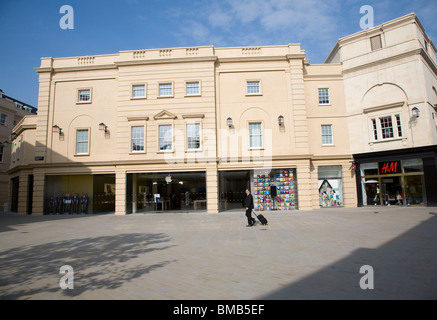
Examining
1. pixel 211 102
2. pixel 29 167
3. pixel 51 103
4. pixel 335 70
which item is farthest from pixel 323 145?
pixel 29 167

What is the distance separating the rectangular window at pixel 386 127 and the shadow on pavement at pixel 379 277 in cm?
1512

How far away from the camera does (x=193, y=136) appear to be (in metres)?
20.2

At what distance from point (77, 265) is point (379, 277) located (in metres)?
6.62

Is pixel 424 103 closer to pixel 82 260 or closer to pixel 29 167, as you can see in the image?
pixel 82 260

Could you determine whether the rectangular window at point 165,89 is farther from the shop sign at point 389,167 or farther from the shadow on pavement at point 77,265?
the shop sign at point 389,167

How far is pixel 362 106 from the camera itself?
21391mm

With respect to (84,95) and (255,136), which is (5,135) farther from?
(255,136)

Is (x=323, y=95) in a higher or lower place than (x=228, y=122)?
higher

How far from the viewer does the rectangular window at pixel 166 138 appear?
66.5 feet

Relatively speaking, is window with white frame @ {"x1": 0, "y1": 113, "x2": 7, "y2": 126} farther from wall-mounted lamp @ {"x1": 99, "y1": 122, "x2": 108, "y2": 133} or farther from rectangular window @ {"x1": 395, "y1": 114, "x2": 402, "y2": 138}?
rectangular window @ {"x1": 395, "y1": 114, "x2": 402, "y2": 138}

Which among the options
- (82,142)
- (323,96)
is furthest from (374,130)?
(82,142)

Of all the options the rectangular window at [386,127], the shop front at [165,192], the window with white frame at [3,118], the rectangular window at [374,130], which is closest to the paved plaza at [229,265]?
the shop front at [165,192]

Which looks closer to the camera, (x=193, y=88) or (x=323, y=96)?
(x=193, y=88)

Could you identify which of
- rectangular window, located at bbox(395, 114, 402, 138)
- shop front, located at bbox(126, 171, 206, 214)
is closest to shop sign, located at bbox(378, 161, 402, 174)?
rectangular window, located at bbox(395, 114, 402, 138)
